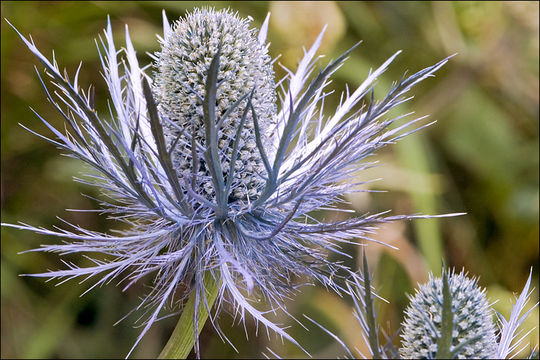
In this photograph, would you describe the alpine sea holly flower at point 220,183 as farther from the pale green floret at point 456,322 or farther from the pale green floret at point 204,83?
the pale green floret at point 456,322

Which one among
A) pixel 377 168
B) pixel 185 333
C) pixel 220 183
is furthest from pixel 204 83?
pixel 377 168

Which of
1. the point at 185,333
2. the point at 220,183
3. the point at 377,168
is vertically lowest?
the point at 185,333

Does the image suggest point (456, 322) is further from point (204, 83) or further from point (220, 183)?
point (204, 83)

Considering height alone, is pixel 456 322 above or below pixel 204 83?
below

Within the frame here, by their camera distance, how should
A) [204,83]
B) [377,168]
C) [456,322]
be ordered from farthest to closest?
[377,168]
[204,83]
[456,322]

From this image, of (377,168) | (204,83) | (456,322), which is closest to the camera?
(456,322)

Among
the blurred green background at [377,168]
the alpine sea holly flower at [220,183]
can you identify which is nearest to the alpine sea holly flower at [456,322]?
the alpine sea holly flower at [220,183]
